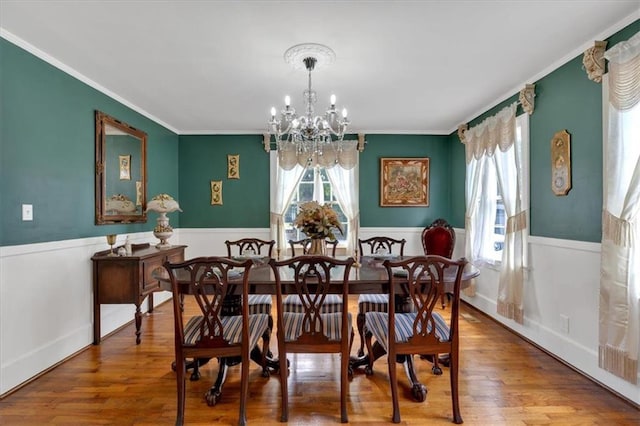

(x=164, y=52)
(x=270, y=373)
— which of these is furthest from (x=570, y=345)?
(x=164, y=52)

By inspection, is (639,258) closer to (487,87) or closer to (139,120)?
(487,87)

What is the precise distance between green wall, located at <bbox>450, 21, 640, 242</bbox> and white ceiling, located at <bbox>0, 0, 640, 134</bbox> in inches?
6.7

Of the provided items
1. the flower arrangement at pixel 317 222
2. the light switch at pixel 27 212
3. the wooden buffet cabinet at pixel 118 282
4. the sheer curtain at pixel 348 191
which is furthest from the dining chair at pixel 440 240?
the light switch at pixel 27 212

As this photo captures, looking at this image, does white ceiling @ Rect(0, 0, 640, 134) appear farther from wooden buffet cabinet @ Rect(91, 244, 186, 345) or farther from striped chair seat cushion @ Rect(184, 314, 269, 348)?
striped chair seat cushion @ Rect(184, 314, 269, 348)

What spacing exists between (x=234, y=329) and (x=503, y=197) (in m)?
2.98

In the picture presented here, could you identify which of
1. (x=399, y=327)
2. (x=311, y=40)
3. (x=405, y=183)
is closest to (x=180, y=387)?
(x=399, y=327)

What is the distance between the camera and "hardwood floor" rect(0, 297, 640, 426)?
2094 mm

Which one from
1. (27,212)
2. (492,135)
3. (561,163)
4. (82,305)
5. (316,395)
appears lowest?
(316,395)

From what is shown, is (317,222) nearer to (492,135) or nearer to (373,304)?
(373,304)

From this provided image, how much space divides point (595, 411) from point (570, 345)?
0.68 m

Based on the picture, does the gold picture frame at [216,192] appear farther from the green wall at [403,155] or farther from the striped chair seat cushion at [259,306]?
the striped chair seat cushion at [259,306]

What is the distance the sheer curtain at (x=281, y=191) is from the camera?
5.26 meters

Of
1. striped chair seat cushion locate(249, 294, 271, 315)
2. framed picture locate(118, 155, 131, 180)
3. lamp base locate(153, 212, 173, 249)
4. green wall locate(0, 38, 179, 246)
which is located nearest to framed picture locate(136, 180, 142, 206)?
framed picture locate(118, 155, 131, 180)

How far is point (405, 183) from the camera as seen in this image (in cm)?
534
